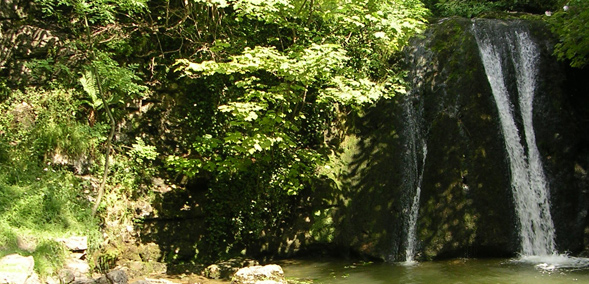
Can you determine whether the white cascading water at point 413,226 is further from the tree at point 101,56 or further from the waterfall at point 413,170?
the tree at point 101,56

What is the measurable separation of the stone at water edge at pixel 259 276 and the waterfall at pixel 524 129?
428 centimetres

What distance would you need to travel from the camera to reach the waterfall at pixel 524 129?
7711mm

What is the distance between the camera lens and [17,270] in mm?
4766

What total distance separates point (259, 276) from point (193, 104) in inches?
150

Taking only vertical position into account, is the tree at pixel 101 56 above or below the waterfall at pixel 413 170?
above

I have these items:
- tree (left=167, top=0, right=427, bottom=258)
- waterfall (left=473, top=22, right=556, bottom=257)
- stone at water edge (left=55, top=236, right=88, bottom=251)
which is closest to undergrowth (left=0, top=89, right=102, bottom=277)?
stone at water edge (left=55, top=236, right=88, bottom=251)

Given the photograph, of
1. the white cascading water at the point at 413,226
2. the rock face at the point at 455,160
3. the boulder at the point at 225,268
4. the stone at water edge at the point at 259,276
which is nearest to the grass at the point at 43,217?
the boulder at the point at 225,268

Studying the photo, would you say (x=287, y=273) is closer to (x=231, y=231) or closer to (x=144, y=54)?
(x=231, y=231)

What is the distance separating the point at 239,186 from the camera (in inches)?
330

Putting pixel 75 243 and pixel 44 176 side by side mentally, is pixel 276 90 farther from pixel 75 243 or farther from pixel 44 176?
pixel 44 176

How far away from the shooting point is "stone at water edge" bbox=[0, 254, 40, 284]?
4609 mm

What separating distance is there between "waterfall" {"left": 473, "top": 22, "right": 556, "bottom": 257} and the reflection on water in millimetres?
868

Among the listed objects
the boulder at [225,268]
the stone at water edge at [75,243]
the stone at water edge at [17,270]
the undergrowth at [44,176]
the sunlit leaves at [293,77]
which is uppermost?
the sunlit leaves at [293,77]

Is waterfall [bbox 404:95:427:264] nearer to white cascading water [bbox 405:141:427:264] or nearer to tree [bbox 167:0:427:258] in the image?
white cascading water [bbox 405:141:427:264]
